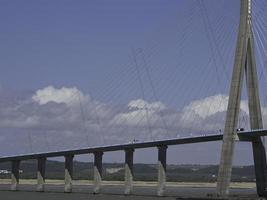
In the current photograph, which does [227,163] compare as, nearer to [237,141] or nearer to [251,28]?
[237,141]

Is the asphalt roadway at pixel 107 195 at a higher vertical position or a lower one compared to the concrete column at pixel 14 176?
lower

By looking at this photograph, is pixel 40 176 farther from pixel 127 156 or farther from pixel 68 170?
pixel 127 156

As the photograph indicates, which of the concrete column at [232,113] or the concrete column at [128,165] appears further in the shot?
the concrete column at [128,165]

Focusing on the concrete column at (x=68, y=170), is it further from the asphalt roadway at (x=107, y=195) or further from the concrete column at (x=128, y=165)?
the concrete column at (x=128, y=165)

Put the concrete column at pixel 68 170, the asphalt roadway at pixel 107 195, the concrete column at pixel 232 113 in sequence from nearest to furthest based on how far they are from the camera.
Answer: the concrete column at pixel 232 113, the asphalt roadway at pixel 107 195, the concrete column at pixel 68 170

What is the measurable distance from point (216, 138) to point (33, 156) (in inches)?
1582

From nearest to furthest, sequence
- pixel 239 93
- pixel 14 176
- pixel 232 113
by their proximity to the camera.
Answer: pixel 239 93, pixel 232 113, pixel 14 176

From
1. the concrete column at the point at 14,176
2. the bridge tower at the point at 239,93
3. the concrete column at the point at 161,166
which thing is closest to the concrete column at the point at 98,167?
the concrete column at the point at 161,166

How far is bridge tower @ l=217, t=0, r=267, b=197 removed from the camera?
7119 cm

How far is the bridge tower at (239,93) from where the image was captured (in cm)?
7119

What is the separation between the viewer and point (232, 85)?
235ft

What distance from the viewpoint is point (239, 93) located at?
7112 centimetres

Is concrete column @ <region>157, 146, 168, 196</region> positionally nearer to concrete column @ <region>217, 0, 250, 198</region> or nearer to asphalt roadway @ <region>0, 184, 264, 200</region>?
asphalt roadway @ <region>0, 184, 264, 200</region>

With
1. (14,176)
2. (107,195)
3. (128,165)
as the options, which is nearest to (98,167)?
(128,165)
